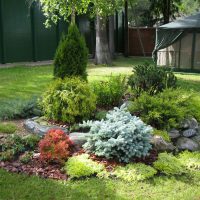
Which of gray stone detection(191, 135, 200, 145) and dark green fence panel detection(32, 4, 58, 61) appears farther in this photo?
dark green fence panel detection(32, 4, 58, 61)

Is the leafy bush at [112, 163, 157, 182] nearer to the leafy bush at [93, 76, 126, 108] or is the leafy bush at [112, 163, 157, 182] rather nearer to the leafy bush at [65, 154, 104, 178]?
the leafy bush at [65, 154, 104, 178]

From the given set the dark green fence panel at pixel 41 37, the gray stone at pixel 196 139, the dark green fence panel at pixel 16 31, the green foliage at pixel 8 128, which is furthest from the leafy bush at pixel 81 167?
the dark green fence panel at pixel 41 37

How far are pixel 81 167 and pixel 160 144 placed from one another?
1.38 meters

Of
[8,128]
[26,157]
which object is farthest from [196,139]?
[8,128]

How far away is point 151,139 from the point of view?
5.51 m

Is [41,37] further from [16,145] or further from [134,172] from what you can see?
[134,172]

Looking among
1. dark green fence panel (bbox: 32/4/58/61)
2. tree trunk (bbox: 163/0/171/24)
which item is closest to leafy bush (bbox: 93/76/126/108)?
dark green fence panel (bbox: 32/4/58/61)

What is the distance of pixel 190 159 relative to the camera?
17.5ft

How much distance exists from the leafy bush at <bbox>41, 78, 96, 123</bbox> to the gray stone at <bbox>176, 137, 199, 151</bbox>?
5.09ft

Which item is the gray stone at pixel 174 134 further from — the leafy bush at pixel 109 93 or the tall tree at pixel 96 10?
the tall tree at pixel 96 10

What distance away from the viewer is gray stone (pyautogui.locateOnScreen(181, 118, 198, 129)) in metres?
6.15

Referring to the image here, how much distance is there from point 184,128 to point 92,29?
16.7 metres

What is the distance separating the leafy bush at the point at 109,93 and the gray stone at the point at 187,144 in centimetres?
170

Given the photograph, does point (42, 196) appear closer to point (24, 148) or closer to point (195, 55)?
point (24, 148)
